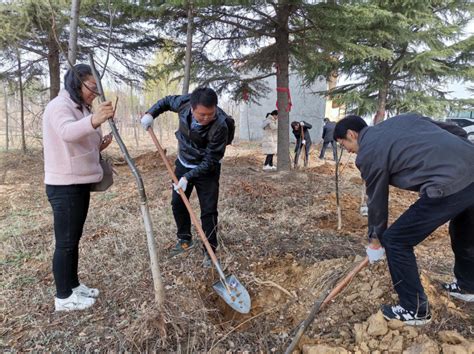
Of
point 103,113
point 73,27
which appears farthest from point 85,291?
point 73,27

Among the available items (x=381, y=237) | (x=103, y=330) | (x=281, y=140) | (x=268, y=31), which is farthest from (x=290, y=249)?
(x=268, y=31)

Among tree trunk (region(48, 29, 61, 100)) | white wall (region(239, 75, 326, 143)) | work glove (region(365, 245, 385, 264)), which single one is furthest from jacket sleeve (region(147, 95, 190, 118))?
white wall (region(239, 75, 326, 143))

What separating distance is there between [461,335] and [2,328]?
3003mm

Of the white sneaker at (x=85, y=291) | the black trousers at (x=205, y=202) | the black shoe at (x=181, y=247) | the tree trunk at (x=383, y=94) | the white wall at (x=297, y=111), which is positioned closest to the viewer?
the white sneaker at (x=85, y=291)

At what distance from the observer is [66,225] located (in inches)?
86.5

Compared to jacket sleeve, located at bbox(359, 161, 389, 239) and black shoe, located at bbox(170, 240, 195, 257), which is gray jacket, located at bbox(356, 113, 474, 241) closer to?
jacket sleeve, located at bbox(359, 161, 389, 239)

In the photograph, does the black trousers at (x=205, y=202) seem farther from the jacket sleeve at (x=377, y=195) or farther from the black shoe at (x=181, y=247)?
the jacket sleeve at (x=377, y=195)

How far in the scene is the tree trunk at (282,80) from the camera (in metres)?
6.68

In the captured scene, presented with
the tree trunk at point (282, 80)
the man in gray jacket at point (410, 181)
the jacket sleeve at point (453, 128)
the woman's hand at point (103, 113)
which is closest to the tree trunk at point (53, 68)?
the tree trunk at point (282, 80)

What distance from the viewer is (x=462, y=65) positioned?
1034 centimetres

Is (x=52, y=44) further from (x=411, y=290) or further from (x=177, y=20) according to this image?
(x=411, y=290)

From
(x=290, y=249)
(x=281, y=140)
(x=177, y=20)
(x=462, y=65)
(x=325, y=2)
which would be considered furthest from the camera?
(x=462, y=65)

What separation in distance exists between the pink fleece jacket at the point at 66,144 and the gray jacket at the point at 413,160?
1.70m

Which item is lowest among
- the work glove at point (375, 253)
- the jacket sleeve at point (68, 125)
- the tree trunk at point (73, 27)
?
the work glove at point (375, 253)
